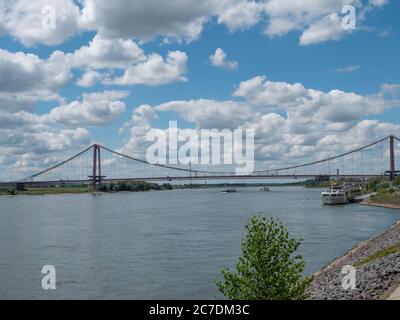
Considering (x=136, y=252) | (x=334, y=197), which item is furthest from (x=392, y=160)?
(x=136, y=252)

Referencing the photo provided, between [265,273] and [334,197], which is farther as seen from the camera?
[334,197]

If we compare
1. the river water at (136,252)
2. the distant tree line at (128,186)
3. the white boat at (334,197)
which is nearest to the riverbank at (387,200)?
the white boat at (334,197)

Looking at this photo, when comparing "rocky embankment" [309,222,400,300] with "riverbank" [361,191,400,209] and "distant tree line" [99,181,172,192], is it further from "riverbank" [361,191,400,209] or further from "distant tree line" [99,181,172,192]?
"distant tree line" [99,181,172,192]

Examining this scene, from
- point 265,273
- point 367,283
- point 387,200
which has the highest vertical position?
point 265,273

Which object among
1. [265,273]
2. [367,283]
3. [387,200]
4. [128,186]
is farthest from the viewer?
[128,186]

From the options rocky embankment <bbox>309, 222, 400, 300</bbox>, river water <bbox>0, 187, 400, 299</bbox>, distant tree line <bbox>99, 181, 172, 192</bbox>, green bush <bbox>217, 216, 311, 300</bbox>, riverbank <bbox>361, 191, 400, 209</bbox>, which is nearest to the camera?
green bush <bbox>217, 216, 311, 300</bbox>

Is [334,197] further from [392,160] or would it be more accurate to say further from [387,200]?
[392,160]

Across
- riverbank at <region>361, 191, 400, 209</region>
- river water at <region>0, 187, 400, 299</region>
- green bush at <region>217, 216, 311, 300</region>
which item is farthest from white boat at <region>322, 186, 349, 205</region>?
green bush at <region>217, 216, 311, 300</region>

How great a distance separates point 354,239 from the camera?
28953 millimetres

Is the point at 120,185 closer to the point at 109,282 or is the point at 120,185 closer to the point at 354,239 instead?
the point at 354,239

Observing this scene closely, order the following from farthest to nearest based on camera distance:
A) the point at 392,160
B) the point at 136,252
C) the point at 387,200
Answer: the point at 392,160 → the point at 387,200 → the point at 136,252
